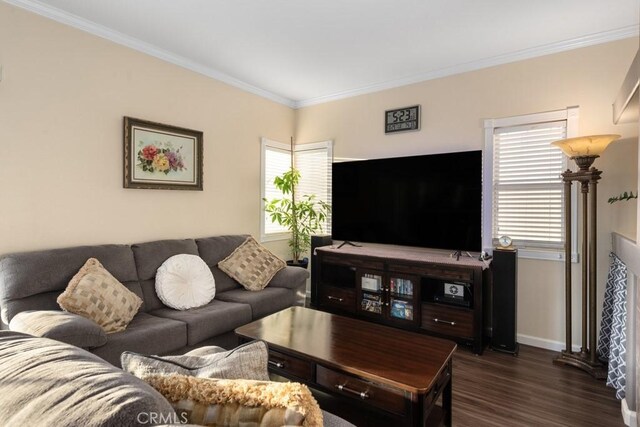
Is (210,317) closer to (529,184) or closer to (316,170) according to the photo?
(316,170)

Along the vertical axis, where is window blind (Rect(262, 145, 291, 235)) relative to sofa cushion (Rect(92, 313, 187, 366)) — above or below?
above

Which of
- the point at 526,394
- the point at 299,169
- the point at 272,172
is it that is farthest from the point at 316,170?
the point at 526,394

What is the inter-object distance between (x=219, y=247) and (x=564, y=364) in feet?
10.5

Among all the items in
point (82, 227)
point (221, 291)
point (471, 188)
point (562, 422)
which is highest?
point (471, 188)

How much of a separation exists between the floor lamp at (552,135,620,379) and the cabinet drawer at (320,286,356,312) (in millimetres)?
1845

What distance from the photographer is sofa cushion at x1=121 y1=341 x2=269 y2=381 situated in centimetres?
98

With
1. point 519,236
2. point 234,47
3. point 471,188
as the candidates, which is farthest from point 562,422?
point 234,47

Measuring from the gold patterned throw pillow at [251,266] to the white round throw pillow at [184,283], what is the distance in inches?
11.7

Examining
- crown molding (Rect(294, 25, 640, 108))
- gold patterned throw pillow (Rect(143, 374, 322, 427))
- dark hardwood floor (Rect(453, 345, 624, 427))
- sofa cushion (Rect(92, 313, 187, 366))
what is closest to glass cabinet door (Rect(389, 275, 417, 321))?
dark hardwood floor (Rect(453, 345, 624, 427))

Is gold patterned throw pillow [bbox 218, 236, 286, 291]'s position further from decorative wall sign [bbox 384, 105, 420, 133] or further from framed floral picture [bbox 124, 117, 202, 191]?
decorative wall sign [bbox 384, 105, 420, 133]

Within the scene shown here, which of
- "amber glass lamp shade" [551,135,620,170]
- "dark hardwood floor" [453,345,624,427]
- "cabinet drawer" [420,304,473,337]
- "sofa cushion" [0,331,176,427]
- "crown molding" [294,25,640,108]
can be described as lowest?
"dark hardwood floor" [453,345,624,427]

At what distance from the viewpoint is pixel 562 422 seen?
2.10 m

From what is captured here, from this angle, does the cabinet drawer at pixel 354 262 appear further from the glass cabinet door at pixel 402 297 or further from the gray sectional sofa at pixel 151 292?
the gray sectional sofa at pixel 151 292

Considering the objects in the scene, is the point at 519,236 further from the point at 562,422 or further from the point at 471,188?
the point at 562,422
